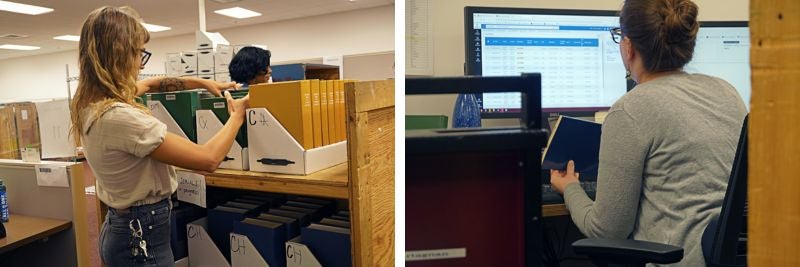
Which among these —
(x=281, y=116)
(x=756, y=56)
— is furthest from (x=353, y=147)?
(x=756, y=56)

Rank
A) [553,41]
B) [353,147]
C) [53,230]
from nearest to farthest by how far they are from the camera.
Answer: [353,147]
[553,41]
[53,230]

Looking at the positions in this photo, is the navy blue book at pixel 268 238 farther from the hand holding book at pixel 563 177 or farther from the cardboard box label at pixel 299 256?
the hand holding book at pixel 563 177

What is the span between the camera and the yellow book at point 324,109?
1.18 metres

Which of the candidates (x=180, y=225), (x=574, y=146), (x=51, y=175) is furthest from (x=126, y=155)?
(x=574, y=146)

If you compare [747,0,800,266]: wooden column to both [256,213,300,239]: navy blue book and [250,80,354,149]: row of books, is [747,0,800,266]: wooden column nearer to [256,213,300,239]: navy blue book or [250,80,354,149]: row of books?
[250,80,354,149]: row of books

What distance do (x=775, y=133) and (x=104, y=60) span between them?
126cm

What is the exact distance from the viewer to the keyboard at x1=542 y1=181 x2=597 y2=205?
1326 millimetres

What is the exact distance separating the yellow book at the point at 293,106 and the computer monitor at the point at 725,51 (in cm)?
134

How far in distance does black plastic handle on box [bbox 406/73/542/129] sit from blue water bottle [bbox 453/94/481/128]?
990 millimetres

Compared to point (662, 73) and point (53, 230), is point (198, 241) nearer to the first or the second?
point (53, 230)

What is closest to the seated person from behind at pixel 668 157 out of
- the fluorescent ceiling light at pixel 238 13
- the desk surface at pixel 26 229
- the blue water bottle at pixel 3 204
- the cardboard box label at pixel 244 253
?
the cardboard box label at pixel 244 253

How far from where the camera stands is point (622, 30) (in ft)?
3.81

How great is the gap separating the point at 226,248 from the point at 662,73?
1.28 meters

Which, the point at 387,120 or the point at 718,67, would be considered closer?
the point at 387,120
